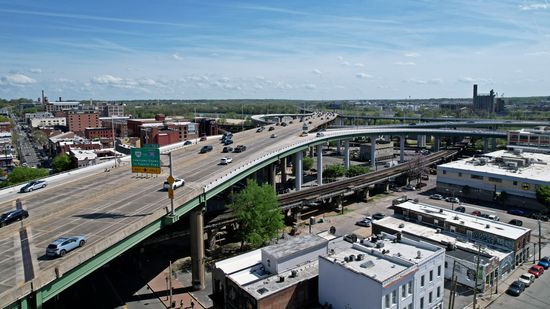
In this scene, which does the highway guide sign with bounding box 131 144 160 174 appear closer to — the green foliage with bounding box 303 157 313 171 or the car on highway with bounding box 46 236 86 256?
the car on highway with bounding box 46 236 86 256

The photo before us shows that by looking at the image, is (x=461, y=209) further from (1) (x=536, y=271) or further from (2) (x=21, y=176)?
(2) (x=21, y=176)

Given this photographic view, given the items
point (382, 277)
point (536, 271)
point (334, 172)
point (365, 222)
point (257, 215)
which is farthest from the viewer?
point (334, 172)

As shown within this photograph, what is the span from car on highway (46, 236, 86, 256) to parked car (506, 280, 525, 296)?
124ft

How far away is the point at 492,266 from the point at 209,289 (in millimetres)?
27939

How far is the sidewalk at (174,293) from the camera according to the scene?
118ft

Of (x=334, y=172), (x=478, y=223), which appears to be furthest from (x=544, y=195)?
(x=334, y=172)

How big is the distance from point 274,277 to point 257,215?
14728mm

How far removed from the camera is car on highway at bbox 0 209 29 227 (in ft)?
102

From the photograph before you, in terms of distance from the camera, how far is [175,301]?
119 ft

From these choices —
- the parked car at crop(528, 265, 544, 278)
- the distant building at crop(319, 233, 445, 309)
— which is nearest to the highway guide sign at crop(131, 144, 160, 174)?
the distant building at crop(319, 233, 445, 309)

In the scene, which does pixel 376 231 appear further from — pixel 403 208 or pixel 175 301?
pixel 175 301

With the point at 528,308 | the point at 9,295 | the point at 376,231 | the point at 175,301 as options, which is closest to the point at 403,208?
the point at 376,231

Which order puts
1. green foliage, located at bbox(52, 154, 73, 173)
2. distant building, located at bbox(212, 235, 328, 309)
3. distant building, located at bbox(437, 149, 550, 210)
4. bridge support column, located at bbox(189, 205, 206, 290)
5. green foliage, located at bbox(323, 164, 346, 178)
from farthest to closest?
green foliage, located at bbox(52, 154, 73, 173)
green foliage, located at bbox(323, 164, 346, 178)
distant building, located at bbox(437, 149, 550, 210)
bridge support column, located at bbox(189, 205, 206, 290)
distant building, located at bbox(212, 235, 328, 309)

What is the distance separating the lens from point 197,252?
40.0m
